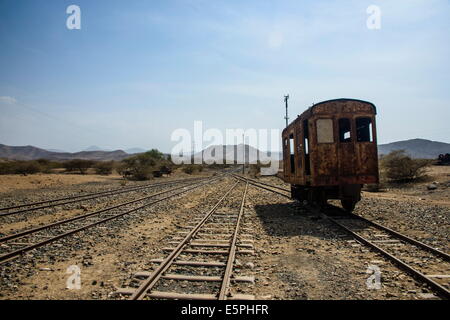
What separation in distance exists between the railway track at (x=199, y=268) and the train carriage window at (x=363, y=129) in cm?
564

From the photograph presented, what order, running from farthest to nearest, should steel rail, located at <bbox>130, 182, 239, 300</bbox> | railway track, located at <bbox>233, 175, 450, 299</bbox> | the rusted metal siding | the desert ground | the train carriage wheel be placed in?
the train carriage wheel
the rusted metal siding
railway track, located at <bbox>233, 175, 450, 299</bbox>
the desert ground
steel rail, located at <bbox>130, 182, 239, 300</bbox>

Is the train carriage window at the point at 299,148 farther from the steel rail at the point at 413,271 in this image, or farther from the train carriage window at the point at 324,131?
the steel rail at the point at 413,271

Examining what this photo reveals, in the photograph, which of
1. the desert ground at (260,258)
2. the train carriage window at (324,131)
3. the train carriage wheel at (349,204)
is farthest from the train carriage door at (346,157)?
the desert ground at (260,258)

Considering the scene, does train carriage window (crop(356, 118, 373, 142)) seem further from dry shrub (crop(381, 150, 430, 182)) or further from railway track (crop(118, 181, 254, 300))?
dry shrub (crop(381, 150, 430, 182))

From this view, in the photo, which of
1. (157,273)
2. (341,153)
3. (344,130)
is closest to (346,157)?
(341,153)

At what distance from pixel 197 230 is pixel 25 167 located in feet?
143

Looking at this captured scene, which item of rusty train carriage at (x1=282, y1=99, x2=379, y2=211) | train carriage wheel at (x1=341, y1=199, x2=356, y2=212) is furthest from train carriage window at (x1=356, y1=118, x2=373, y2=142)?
train carriage wheel at (x1=341, y1=199, x2=356, y2=212)

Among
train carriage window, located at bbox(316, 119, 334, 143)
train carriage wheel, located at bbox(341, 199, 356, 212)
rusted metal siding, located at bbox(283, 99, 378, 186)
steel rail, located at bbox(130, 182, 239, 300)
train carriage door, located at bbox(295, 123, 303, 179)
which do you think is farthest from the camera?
train carriage door, located at bbox(295, 123, 303, 179)

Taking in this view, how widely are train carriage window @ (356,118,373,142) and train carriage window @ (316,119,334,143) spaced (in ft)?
4.42

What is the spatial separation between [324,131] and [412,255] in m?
4.93

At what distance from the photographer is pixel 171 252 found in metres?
5.68

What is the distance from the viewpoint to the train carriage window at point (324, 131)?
9.47 metres

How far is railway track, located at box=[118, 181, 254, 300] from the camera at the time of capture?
12.6ft
